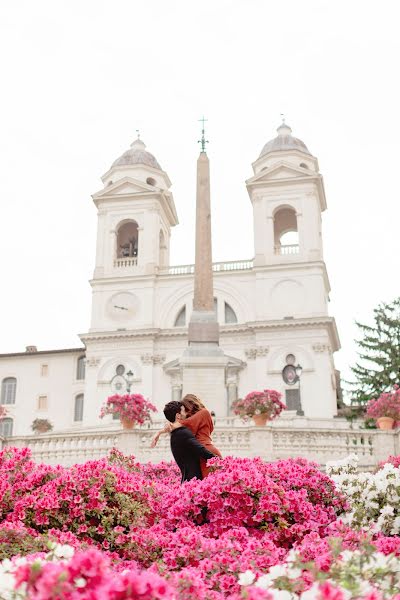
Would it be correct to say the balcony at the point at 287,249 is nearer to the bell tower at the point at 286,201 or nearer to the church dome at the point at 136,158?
the bell tower at the point at 286,201

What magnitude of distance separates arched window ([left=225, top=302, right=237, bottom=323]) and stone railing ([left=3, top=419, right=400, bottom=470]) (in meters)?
31.0

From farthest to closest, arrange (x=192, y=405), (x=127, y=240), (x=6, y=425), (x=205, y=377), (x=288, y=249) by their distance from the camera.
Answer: (x=127, y=240) < (x=6, y=425) < (x=288, y=249) < (x=205, y=377) < (x=192, y=405)

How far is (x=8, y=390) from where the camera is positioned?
56.3 m

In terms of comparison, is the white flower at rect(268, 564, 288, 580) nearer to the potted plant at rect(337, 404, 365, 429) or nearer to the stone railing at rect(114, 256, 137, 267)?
the potted plant at rect(337, 404, 365, 429)

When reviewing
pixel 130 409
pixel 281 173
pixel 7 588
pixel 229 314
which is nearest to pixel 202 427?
pixel 7 588

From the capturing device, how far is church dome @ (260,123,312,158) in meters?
55.2

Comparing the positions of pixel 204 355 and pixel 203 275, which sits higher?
pixel 203 275

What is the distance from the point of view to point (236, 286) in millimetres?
51750

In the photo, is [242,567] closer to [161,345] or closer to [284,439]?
[284,439]

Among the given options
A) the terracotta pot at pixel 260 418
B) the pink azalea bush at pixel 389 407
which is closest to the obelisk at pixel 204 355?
the terracotta pot at pixel 260 418

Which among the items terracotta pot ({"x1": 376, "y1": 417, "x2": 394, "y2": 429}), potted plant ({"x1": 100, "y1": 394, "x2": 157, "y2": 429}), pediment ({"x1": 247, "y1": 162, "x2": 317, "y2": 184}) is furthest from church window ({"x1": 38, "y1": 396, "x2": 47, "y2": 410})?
terracotta pot ({"x1": 376, "y1": 417, "x2": 394, "y2": 429})

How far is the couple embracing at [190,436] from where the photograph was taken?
8672 mm

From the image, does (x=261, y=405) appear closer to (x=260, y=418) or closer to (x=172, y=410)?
(x=260, y=418)

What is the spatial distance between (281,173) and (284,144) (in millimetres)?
2931
